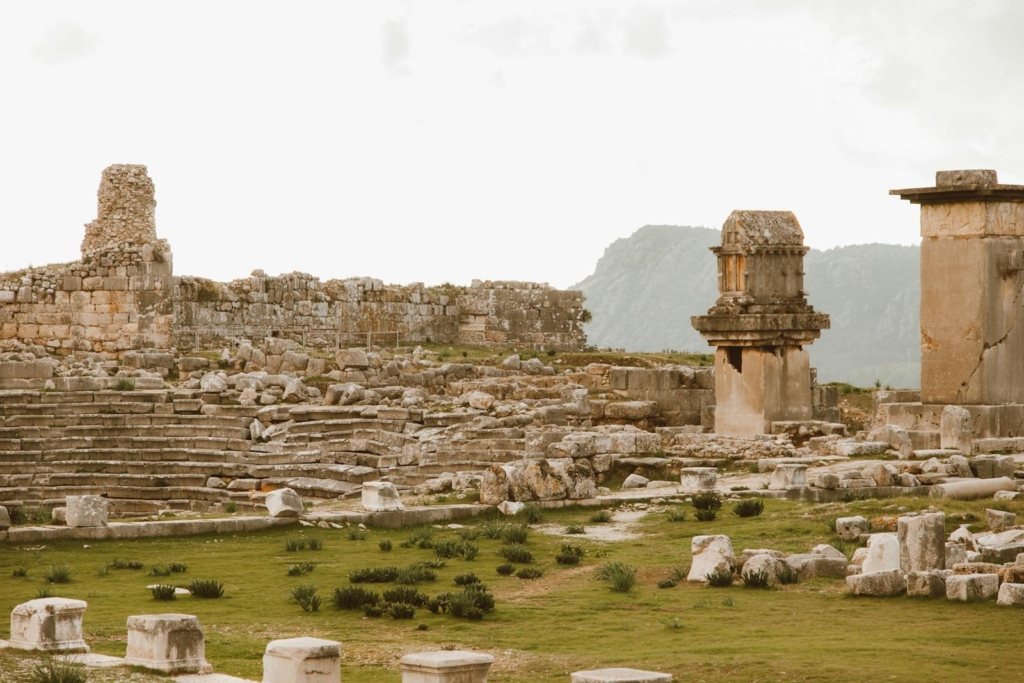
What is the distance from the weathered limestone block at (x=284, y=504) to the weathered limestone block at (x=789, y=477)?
17.1 ft

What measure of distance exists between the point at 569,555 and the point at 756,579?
227 cm

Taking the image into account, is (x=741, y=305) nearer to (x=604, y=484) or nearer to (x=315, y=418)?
(x=604, y=484)

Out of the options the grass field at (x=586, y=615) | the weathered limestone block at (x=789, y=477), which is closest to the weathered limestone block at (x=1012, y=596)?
the grass field at (x=586, y=615)

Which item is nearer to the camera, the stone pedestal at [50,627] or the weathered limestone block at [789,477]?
the stone pedestal at [50,627]

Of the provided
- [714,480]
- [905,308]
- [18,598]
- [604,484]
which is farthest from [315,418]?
[905,308]

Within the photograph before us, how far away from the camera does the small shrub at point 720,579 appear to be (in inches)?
496

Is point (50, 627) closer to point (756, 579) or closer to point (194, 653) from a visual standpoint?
point (194, 653)

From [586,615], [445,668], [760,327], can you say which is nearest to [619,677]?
[445,668]

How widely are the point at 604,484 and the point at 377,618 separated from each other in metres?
8.48

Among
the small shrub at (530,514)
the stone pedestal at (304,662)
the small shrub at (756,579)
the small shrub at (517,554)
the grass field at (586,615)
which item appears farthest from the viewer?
the small shrub at (530,514)

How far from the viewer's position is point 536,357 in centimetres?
3256

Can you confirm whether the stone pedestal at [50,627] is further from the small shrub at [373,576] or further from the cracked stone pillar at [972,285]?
the cracked stone pillar at [972,285]

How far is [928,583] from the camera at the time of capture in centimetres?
1151

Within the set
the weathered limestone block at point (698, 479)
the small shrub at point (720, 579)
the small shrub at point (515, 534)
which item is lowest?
the small shrub at point (720, 579)
